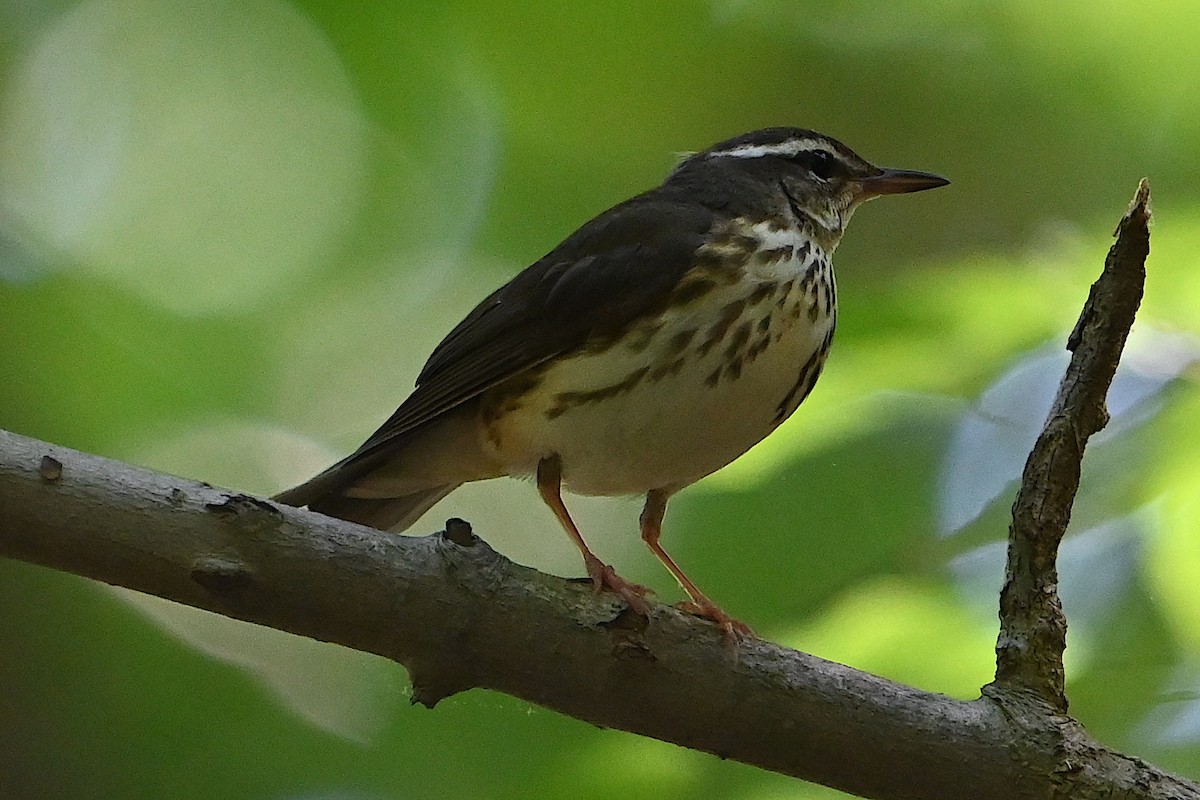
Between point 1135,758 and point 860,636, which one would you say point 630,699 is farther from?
point 860,636

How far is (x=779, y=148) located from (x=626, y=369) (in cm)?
103

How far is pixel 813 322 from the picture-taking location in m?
3.11

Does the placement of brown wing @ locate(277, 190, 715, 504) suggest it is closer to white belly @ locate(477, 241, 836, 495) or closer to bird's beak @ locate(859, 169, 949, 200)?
white belly @ locate(477, 241, 836, 495)

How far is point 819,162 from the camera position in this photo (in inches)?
144

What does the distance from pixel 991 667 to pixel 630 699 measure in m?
1.51

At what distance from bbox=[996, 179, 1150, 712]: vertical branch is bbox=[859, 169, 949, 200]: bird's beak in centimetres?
102

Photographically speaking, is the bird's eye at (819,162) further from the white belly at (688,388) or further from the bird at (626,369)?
the white belly at (688,388)

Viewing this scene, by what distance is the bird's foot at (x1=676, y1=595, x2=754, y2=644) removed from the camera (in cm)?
248

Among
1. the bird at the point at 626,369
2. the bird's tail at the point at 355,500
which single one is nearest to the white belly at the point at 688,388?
the bird at the point at 626,369

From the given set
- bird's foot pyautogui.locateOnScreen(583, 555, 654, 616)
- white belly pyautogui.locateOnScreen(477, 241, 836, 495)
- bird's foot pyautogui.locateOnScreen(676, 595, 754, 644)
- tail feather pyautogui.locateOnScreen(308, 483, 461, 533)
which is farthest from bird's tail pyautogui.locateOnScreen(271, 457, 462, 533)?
bird's foot pyautogui.locateOnScreen(676, 595, 754, 644)

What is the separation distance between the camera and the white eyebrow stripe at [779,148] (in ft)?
12.0

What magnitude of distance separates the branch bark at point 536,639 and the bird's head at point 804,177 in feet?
3.49

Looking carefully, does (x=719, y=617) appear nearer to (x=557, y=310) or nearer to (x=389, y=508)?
(x=557, y=310)

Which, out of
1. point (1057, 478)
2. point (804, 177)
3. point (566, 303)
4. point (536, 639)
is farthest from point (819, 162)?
point (536, 639)
